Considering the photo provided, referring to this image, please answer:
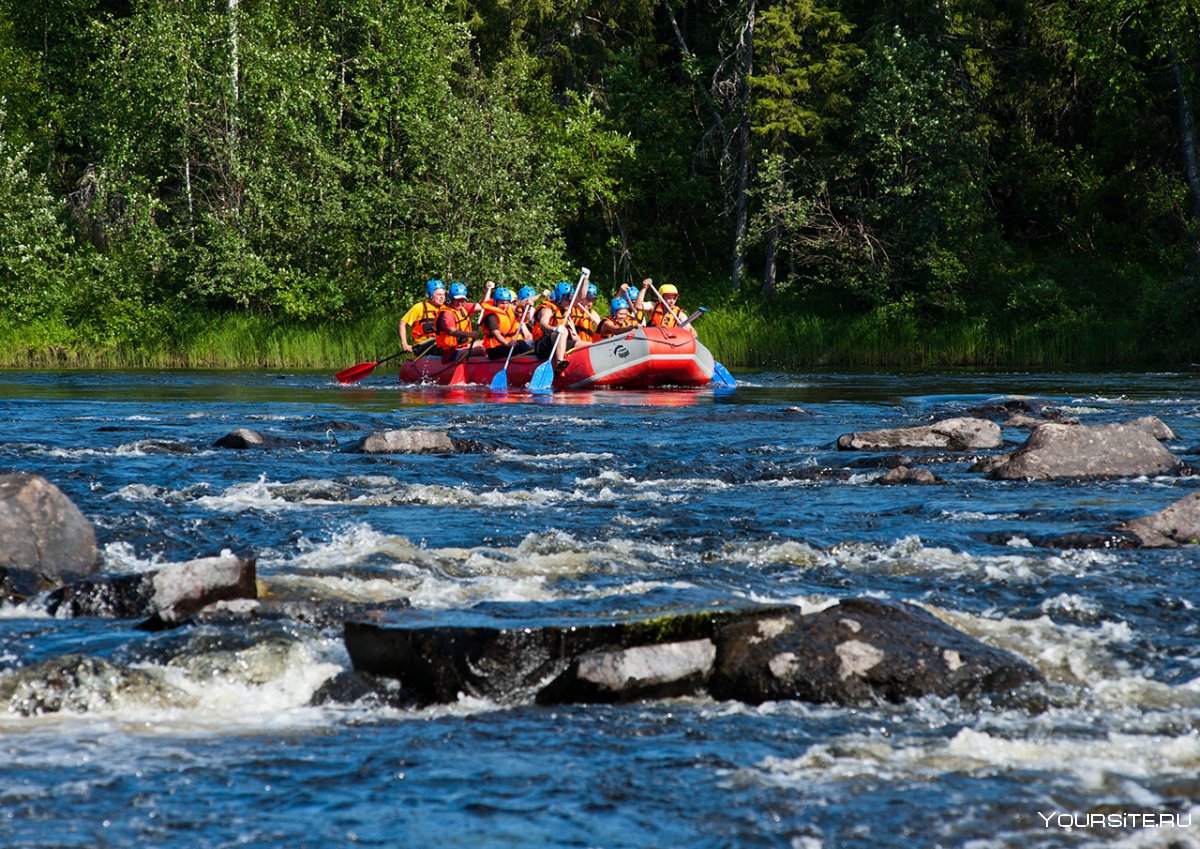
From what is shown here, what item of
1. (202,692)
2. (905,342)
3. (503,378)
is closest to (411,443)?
(202,692)

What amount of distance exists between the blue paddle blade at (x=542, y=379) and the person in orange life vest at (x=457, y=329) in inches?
70.0

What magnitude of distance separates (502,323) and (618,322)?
1.82 metres

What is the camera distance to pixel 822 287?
106 feet

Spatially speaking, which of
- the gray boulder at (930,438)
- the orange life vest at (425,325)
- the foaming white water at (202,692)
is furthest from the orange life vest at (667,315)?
the foaming white water at (202,692)

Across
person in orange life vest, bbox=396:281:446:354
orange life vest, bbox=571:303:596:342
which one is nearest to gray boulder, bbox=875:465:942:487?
orange life vest, bbox=571:303:596:342

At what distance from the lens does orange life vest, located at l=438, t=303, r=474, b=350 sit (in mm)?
21812

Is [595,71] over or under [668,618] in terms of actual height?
over

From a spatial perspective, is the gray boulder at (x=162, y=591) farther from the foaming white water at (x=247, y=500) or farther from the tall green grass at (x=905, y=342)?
the tall green grass at (x=905, y=342)

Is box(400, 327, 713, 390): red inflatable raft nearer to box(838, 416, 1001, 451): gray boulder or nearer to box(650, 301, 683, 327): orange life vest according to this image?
box(650, 301, 683, 327): orange life vest

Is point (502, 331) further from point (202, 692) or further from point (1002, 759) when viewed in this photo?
point (1002, 759)

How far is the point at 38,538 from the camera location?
21.1 feet

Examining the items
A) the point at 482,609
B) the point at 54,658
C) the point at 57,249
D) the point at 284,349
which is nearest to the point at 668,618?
the point at 482,609

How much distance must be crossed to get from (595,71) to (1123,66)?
1545 cm

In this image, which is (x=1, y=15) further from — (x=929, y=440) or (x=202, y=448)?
(x=929, y=440)
